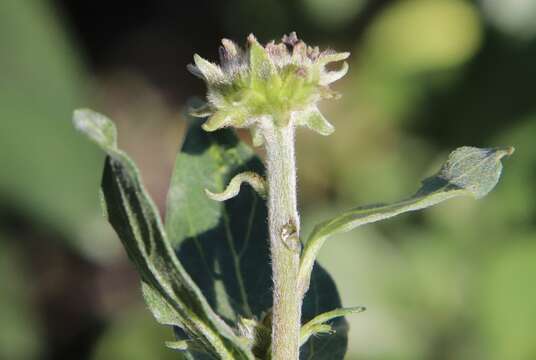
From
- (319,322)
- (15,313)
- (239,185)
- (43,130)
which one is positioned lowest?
(319,322)

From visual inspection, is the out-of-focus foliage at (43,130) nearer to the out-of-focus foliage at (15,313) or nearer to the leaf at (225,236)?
the out-of-focus foliage at (15,313)

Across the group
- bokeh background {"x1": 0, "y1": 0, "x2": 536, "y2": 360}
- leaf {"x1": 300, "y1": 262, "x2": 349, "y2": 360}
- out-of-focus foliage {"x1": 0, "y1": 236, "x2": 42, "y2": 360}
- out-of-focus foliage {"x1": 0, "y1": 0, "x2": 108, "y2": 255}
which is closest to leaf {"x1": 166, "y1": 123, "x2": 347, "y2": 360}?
leaf {"x1": 300, "y1": 262, "x2": 349, "y2": 360}

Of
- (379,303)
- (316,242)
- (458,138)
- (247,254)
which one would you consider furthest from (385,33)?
(316,242)

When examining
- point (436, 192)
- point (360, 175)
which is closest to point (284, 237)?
point (436, 192)

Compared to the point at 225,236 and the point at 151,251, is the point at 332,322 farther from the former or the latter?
the point at 151,251

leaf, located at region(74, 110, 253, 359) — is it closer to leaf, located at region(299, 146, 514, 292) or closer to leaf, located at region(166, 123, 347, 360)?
leaf, located at region(299, 146, 514, 292)

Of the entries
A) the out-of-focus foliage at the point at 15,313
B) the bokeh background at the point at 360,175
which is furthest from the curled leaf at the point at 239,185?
the out-of-focus foliage at the point at 15,313

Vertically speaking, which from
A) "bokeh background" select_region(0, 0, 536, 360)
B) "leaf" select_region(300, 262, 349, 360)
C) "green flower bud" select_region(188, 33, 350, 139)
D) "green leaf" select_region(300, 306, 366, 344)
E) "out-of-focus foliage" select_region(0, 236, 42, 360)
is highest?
"bokeh background" select_region(0, 0, 536, 360)
